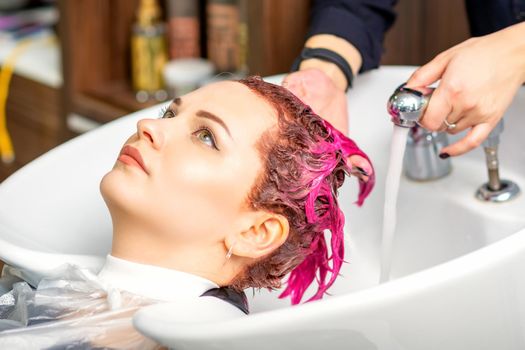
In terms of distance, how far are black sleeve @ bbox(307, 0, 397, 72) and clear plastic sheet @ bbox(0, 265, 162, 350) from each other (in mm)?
548

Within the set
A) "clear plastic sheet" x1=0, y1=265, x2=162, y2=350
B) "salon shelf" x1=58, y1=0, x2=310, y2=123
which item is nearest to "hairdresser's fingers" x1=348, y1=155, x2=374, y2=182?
"clear plastic sheet" x1=0, y1=265, x2=162, y2=350

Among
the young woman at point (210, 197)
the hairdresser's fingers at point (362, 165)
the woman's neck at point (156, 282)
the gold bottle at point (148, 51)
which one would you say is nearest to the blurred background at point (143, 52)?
the gold bottle at point (148, 51)

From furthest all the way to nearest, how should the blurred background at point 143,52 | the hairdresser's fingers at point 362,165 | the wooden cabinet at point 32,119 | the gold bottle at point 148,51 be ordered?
the wooden cabinet at point 32,119 < the gold bottle at point 148,51 < the blurred background at point 143,52 < the hairdresser's fingers at point 362,165

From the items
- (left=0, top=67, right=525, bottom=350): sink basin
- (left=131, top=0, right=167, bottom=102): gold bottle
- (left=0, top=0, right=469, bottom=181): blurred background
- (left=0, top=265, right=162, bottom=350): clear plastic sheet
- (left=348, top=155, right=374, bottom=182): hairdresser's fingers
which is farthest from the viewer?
(left=131, top=0, right=167, bottom=102): gold bottle

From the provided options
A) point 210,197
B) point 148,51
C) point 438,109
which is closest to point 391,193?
point 438,109

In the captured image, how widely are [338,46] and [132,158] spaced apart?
1.53 ft

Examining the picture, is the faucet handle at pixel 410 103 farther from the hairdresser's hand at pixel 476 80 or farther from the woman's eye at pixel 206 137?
the woman's eye at pixel 206 137

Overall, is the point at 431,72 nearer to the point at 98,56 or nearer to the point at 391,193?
the point at 391,193

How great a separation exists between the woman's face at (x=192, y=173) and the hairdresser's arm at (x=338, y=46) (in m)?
0.23

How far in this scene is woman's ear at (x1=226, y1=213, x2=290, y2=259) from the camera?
0.99 meters

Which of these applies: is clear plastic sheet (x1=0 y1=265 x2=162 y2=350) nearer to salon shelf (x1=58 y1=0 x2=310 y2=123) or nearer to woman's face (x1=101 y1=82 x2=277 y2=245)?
woman's face (x1=101 y1=82 x2=277 y2=245)

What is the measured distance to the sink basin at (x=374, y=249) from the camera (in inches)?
30.0

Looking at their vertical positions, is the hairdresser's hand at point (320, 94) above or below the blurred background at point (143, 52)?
above

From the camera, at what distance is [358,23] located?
4.41 ft
